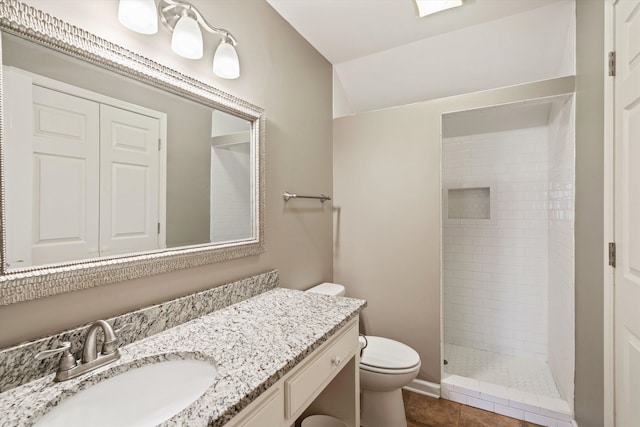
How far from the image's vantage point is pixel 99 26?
950mm

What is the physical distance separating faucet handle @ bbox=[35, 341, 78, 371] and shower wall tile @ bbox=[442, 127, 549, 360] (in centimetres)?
279

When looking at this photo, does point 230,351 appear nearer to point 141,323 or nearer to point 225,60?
point 141,323

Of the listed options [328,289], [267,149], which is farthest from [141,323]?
[328,289]

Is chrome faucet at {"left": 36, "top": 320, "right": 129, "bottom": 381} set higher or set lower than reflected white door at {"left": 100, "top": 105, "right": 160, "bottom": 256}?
lower

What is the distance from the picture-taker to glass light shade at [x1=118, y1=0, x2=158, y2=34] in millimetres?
978

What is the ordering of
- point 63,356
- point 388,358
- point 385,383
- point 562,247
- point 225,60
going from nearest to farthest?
point 63,356
point 225,60
point 385,383
point 388,358
point 562,247

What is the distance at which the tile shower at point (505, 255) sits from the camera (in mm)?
1960

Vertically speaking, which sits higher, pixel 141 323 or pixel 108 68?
pixel 108 68

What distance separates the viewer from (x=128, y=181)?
3.36ft

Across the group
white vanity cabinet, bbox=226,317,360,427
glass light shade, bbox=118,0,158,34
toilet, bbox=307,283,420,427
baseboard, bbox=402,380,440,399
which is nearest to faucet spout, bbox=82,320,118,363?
white vanity cabinet, bbox=226,317,360,427

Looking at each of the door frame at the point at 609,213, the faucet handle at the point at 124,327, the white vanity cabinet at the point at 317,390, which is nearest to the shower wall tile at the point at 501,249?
the door frame at the point at 609,213

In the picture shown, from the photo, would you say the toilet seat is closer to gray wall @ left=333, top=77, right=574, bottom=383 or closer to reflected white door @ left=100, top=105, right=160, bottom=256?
gray wall @ left=333, top=77, right=574, bottom=383

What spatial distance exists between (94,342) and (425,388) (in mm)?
2002

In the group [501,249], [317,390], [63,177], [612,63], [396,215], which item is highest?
[612,63]
